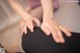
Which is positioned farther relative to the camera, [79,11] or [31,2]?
[31,2]

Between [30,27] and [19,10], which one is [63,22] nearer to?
[30,27]

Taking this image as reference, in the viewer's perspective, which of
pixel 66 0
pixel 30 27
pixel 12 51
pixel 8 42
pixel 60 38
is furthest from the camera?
pixel 8 42

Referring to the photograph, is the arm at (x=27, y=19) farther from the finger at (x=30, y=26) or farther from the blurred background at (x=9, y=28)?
the blurred background at (x=9, y=28)

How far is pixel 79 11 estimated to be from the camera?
936 mm

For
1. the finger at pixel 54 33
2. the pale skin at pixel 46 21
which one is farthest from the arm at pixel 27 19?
the finger at pixel 54 33

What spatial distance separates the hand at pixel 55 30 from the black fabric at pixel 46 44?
2 centimetres

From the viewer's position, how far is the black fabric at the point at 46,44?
2.51 ft

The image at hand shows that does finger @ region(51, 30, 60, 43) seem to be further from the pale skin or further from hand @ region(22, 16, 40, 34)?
hand @ region(22, 16, 40, 34)

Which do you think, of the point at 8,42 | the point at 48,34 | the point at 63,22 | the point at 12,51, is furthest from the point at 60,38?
the point at 8,42

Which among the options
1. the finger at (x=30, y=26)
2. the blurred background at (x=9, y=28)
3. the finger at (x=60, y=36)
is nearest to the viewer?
the finger at (x=60, y=36)

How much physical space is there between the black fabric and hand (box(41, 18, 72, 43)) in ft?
0.06

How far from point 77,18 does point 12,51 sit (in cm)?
58

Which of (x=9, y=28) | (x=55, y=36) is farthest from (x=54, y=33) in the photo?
(x=9, y=28)

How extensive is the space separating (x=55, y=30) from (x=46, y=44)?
8cm
